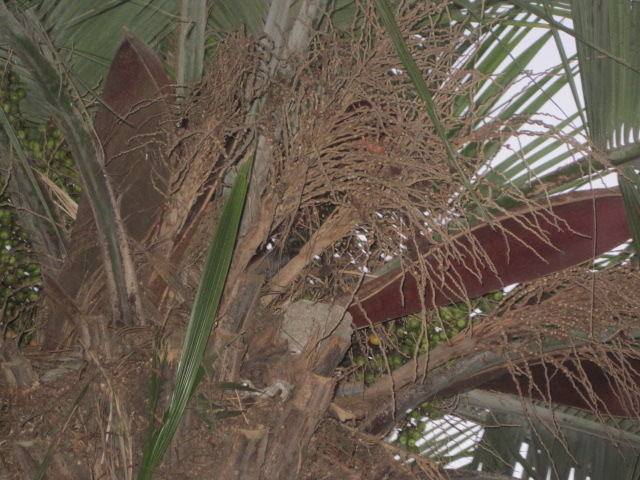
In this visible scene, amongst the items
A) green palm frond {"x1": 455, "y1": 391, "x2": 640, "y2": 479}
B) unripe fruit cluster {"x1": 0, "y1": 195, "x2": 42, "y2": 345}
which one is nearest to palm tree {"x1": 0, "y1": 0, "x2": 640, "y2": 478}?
unripe fruit cluster {"x1": 0, "y1": 195, "x2": 42, "y2": 345}

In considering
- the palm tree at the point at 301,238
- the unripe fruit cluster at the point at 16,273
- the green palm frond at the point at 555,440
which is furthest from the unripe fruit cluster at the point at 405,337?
the unripe fruit cluster at the point at 16,273

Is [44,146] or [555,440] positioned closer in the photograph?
[44,146]

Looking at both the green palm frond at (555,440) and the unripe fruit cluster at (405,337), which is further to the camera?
the green palm frond at (555,440)

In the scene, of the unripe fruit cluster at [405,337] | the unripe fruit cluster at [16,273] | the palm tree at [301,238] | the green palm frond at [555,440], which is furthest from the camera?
the green palm frond at [555,440]

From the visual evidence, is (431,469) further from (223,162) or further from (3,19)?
(3,19)

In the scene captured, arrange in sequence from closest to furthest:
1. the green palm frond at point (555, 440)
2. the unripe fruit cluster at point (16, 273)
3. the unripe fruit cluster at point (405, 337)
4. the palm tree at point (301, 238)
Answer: the palm tree at point (301, 238), the unripe fruit cluster at point (16, 273), the unripe fruit cluster at point (405, 337), the green palm frond at point (555, 440)

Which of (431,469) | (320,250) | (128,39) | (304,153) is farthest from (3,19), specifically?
(431,469)

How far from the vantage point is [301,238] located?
1633 millimetres

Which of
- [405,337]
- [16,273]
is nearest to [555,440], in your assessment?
[405,337]

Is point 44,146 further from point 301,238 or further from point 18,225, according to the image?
point 301,238

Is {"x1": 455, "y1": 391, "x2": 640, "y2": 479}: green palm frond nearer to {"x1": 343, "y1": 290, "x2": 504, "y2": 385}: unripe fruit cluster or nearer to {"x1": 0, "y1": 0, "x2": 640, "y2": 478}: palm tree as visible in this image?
{"x1": 343, "y1": 290, "x2": 504, "y2": 385}: unripe fruit cluster

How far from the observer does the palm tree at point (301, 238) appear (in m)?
1.26

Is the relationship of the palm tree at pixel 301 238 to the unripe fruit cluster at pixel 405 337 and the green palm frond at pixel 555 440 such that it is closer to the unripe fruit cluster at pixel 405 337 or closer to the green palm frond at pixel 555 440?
the unripe fruit cluster at pixel 405 337

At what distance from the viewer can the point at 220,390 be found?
1298 millimetres
